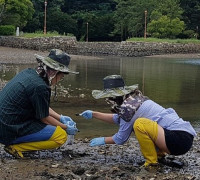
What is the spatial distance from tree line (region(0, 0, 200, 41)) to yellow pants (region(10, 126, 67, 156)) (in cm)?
3750

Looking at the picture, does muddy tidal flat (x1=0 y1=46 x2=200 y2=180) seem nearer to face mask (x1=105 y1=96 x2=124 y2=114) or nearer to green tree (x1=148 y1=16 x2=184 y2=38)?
face mask (x1=105 y1=96 x2=124 y2=114)

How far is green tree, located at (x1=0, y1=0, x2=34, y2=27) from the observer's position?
36875 millimetres

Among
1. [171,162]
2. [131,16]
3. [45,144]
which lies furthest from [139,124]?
[131,16]

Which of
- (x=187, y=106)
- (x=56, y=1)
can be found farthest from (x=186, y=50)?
(x=187, y=106)

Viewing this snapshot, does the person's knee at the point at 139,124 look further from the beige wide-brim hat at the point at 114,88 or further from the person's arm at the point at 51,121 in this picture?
the person's arm at the point at 51,121

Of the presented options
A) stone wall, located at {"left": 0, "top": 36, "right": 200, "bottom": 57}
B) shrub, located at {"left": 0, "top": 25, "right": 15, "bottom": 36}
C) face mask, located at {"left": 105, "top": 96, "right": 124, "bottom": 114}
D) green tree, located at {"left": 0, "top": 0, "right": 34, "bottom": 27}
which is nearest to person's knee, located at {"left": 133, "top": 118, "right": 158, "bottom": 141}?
face mask, located at {"left": 105, "top": 96, "right": 124, "bottom": 114}

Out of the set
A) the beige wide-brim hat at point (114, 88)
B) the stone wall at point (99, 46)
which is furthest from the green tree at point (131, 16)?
the beige wide-brim hat at point (114, 88)

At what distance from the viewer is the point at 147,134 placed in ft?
13.7

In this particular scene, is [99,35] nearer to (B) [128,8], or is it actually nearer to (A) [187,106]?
(B) [128,8]

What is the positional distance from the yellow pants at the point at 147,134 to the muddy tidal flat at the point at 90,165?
17cm

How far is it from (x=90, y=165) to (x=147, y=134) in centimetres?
69

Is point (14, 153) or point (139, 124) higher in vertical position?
point (139, 124)

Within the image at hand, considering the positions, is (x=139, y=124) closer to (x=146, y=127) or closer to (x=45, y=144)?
(x=146, y=127)

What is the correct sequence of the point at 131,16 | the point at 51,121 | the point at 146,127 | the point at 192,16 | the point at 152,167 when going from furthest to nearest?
the point at 192,16 → the point at 131,16 → the point at 51,121 → the point at 152,167 → the point at 146,127
